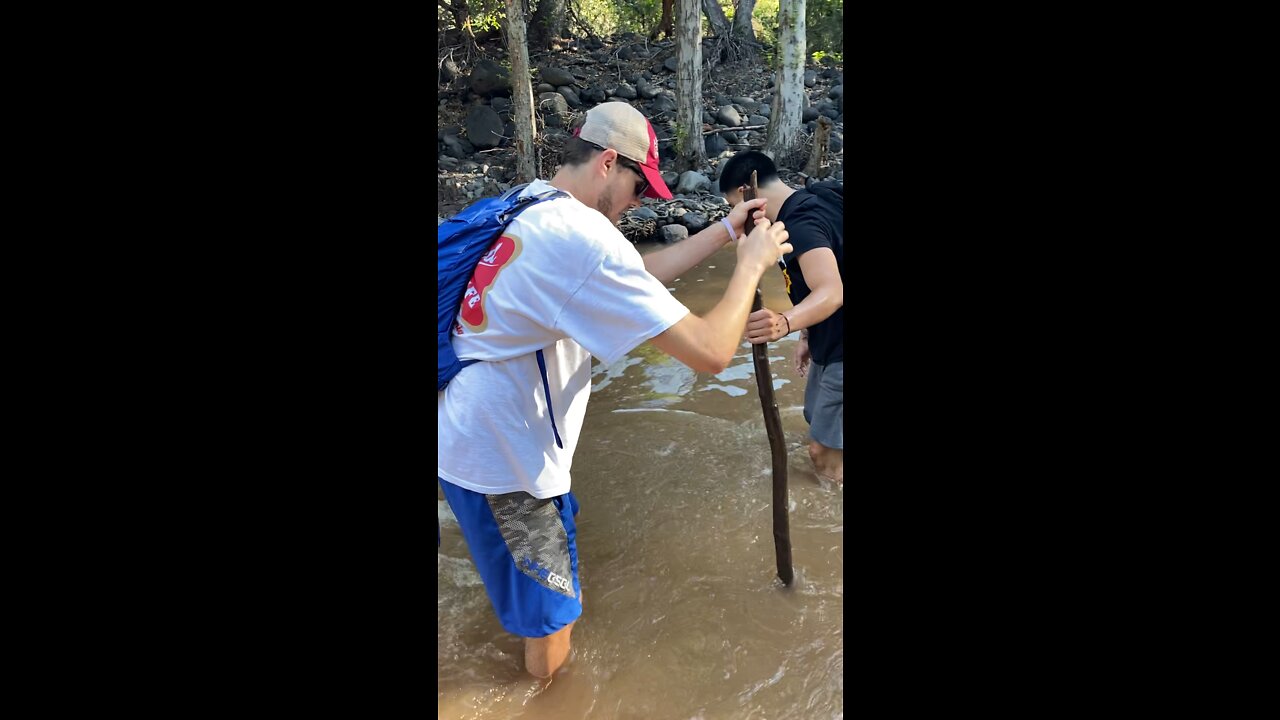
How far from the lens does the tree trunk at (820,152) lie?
440 inches

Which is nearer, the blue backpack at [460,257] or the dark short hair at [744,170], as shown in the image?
the blue backpack at [460,257]

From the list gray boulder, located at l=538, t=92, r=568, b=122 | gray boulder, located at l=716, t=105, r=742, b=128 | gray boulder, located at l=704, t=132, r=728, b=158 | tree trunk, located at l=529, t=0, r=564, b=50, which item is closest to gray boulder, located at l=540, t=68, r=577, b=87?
gray boulder, located at l=538, t=92, r=568, b=122

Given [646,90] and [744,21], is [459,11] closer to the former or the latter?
[646,90]

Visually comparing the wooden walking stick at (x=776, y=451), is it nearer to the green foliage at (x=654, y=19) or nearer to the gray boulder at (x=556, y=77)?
the green foliage at (x=654, y=19)

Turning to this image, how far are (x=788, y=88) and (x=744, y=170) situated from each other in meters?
9.99

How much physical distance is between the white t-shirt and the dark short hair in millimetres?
1886

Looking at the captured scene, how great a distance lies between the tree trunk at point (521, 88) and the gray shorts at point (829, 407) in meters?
7.97

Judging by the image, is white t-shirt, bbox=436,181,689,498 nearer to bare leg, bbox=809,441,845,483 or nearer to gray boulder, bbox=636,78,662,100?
bare leg, bbox=809,441,845,483

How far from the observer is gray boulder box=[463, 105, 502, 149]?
663 inches

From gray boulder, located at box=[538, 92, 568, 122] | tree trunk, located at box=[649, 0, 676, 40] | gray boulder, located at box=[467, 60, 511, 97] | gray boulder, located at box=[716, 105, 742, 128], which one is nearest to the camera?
gray boulder, located at box=[716, 105, 742, 128]

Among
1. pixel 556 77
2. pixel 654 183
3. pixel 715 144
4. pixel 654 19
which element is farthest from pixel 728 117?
pixel 654 183

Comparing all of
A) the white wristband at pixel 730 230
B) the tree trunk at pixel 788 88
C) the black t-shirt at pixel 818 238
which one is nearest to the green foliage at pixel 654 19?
the tree trunk at pixel 788 88

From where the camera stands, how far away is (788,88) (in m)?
13.6

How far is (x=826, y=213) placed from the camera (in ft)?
14.0
